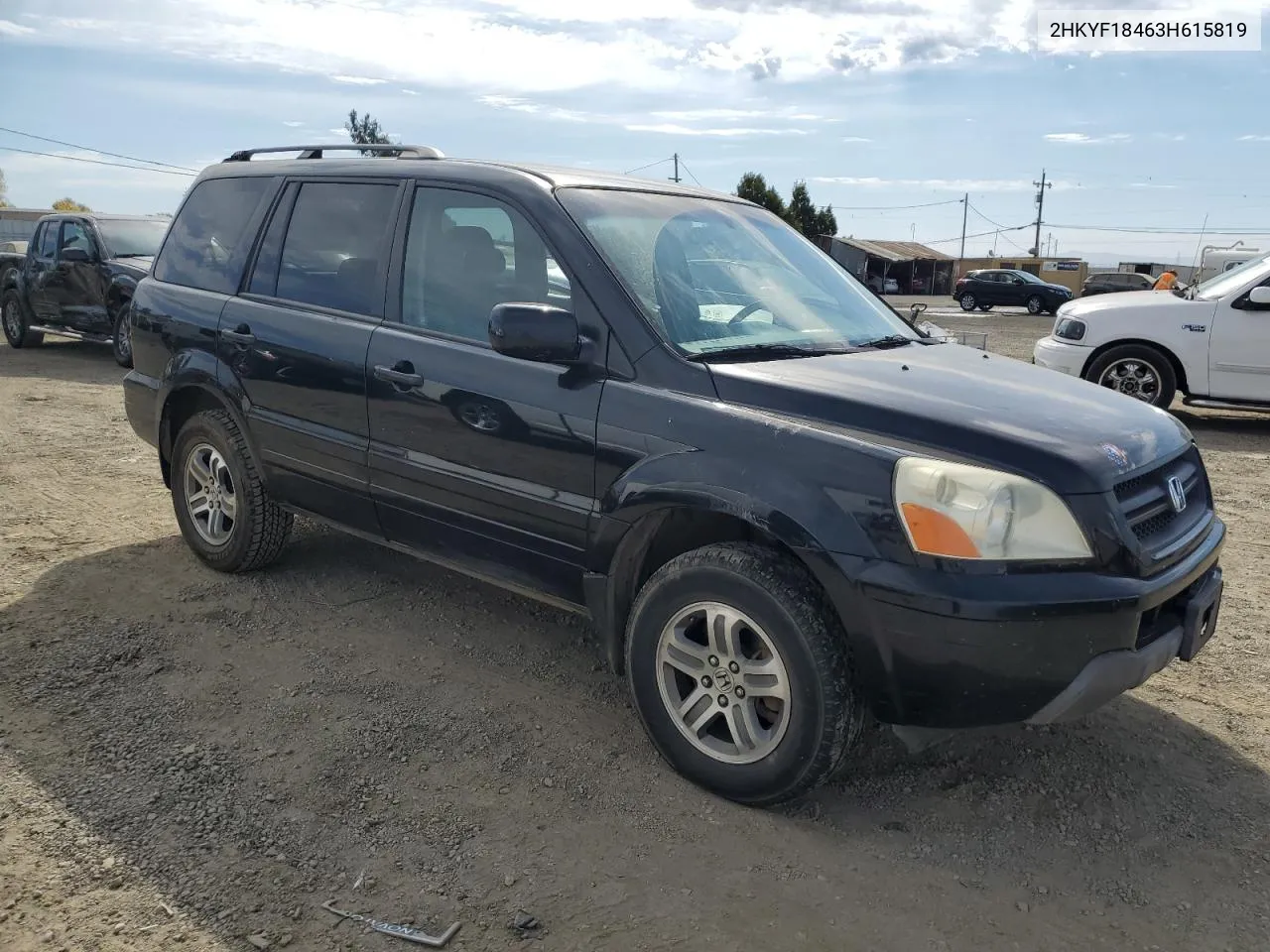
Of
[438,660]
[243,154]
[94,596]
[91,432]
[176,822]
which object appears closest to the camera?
[176,822]

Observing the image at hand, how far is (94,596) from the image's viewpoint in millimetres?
4605

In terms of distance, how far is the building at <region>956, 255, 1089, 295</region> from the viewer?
49469 mm

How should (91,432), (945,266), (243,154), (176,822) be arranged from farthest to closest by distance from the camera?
(945,266) < (91,432) < (243,154) < (176,822)

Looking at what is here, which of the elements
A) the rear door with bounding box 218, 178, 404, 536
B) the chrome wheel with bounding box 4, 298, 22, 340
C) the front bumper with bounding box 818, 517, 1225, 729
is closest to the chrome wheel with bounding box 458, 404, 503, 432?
the rear door with bounding box 218, 178, 404, 536

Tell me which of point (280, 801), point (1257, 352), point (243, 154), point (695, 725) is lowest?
point (280, 801)

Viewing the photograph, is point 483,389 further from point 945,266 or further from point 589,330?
point 945,266

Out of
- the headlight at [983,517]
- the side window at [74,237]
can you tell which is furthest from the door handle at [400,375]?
the side window at [74,237]

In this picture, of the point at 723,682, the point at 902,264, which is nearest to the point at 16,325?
the point at 723,682

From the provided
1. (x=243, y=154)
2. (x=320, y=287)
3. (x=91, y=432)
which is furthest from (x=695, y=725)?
(x=91, y=432)

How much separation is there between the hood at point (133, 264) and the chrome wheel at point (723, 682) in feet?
34.4

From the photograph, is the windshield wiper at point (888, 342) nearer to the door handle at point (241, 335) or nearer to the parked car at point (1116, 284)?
the door handle at point (241, 335)

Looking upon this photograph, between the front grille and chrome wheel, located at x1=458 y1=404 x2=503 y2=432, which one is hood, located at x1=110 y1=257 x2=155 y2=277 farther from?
the front grille

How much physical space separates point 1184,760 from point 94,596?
445cm

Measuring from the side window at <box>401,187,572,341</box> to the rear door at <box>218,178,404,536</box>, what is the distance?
164 mm
